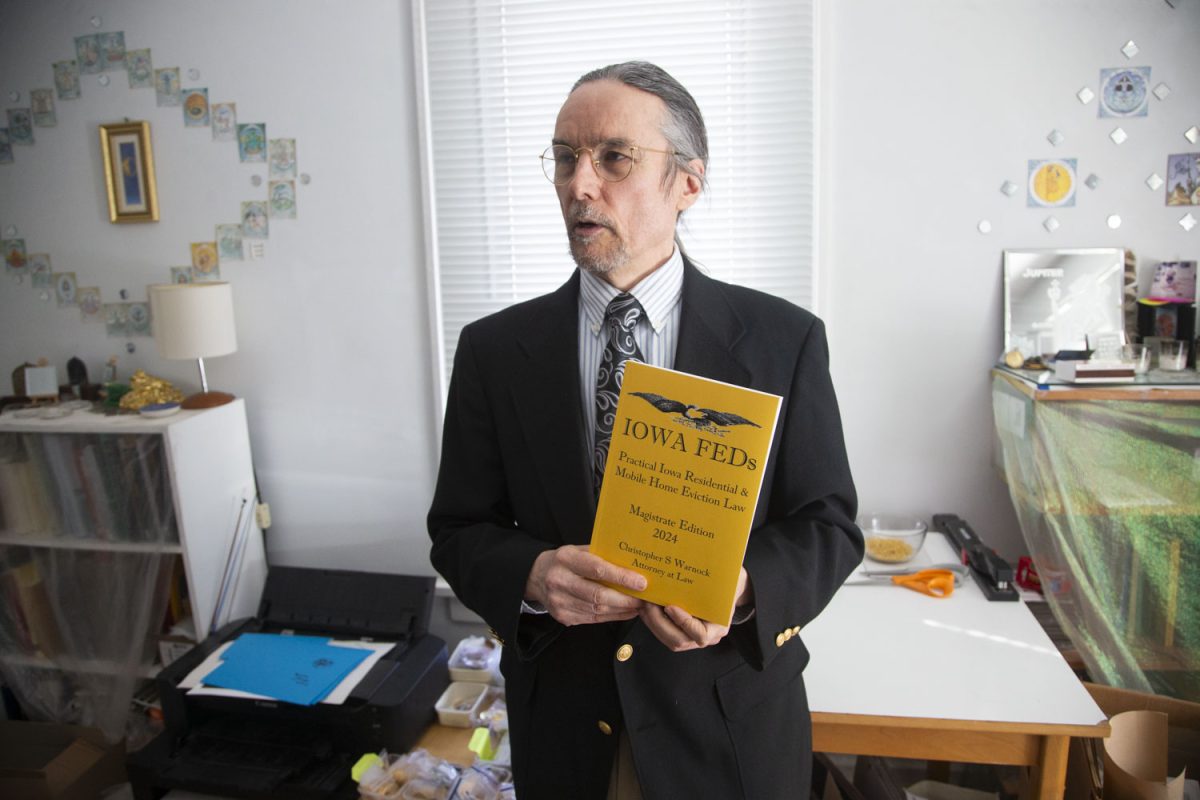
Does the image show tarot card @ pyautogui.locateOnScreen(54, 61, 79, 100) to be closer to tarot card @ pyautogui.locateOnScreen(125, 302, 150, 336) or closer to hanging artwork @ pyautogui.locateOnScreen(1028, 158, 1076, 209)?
tarot card @ pyautogui.locateOnScreen(125, 302, 150, 336)

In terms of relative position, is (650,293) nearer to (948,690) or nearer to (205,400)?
→ (948,690)

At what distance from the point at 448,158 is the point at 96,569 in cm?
163

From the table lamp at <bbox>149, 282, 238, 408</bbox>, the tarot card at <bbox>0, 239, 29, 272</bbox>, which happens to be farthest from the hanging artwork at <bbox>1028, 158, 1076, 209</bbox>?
the tarot card at <bbox>0, 239, 29, 272</bbox>

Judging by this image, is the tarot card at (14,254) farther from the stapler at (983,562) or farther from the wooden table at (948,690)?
the stapler at (983,562)

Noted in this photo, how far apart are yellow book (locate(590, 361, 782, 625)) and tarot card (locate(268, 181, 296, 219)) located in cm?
180

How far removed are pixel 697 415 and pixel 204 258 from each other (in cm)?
210

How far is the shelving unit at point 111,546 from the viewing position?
2131 mm

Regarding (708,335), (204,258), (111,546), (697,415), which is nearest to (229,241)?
(204,258)

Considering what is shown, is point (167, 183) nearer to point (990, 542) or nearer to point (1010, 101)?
point (1010, 101)

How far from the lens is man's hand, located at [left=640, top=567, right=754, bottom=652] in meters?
0.85

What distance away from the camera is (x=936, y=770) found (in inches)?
74.9

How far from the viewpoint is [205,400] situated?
7.38 ft

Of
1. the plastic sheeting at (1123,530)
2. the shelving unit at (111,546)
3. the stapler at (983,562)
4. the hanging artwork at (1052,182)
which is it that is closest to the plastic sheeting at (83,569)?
the shelving unit at (111,546)

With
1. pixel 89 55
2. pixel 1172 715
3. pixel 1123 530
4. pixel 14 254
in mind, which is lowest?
pixel 1172 715
